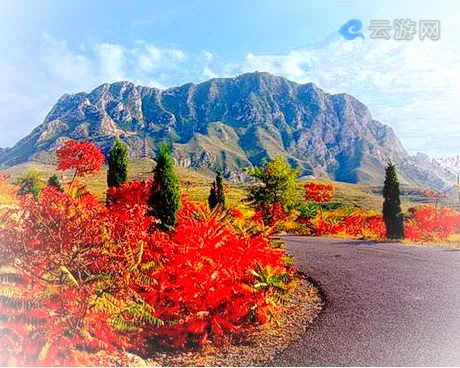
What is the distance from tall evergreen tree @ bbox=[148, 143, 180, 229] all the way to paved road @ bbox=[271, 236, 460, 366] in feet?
17.5

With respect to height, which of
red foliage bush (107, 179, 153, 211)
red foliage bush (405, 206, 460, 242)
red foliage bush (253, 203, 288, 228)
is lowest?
red foliage bush (405, 206, 460, 242)

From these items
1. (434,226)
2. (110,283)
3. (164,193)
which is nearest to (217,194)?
(434,226)

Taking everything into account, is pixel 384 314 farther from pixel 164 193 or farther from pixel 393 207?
pixel 393 207

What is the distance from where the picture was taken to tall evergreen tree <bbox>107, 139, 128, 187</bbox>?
76.2ft

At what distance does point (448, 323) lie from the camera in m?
10.5

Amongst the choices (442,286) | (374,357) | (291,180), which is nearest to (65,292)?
(374,357)

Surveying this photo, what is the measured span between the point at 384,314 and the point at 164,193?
279 inches

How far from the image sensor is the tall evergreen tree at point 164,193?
13773mm

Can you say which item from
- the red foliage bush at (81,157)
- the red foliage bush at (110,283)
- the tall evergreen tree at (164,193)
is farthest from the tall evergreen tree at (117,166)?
the red foliage bush at (110,283)

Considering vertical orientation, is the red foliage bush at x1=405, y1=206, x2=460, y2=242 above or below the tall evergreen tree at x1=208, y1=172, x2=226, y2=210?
below

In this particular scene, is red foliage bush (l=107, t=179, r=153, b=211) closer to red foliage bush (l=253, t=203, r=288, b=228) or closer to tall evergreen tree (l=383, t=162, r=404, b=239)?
red foliage bush (l=253, t=203, r=288, b=228)

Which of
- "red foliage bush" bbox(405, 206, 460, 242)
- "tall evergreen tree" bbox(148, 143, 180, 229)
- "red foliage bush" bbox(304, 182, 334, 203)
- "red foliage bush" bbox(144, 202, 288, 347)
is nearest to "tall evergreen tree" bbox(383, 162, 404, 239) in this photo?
"red foliage bush" bbox(405, 206, 460, 242)

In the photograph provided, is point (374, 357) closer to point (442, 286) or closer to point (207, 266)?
point (207, 266)

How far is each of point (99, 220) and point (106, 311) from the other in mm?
1875
